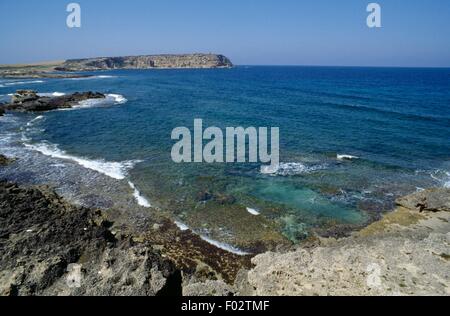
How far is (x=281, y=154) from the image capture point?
32688 mm

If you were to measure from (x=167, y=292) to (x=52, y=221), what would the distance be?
841cm

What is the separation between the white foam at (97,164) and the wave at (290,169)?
11.8 meters

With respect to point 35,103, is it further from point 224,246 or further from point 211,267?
point 211,267

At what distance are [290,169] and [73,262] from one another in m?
20.1

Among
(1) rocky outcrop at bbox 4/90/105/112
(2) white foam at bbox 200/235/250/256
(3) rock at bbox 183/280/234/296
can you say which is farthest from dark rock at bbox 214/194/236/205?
(1) rocky outcrop at bbox 4/90/105/112

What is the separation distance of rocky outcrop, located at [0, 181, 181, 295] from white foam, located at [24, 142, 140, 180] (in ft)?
36.8

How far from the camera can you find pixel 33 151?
32656mm

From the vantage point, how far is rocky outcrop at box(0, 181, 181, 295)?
956cm

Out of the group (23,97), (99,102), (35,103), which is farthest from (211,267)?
(23,97)

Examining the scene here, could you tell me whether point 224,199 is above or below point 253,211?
above

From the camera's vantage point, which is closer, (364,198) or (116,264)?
(116,264)
